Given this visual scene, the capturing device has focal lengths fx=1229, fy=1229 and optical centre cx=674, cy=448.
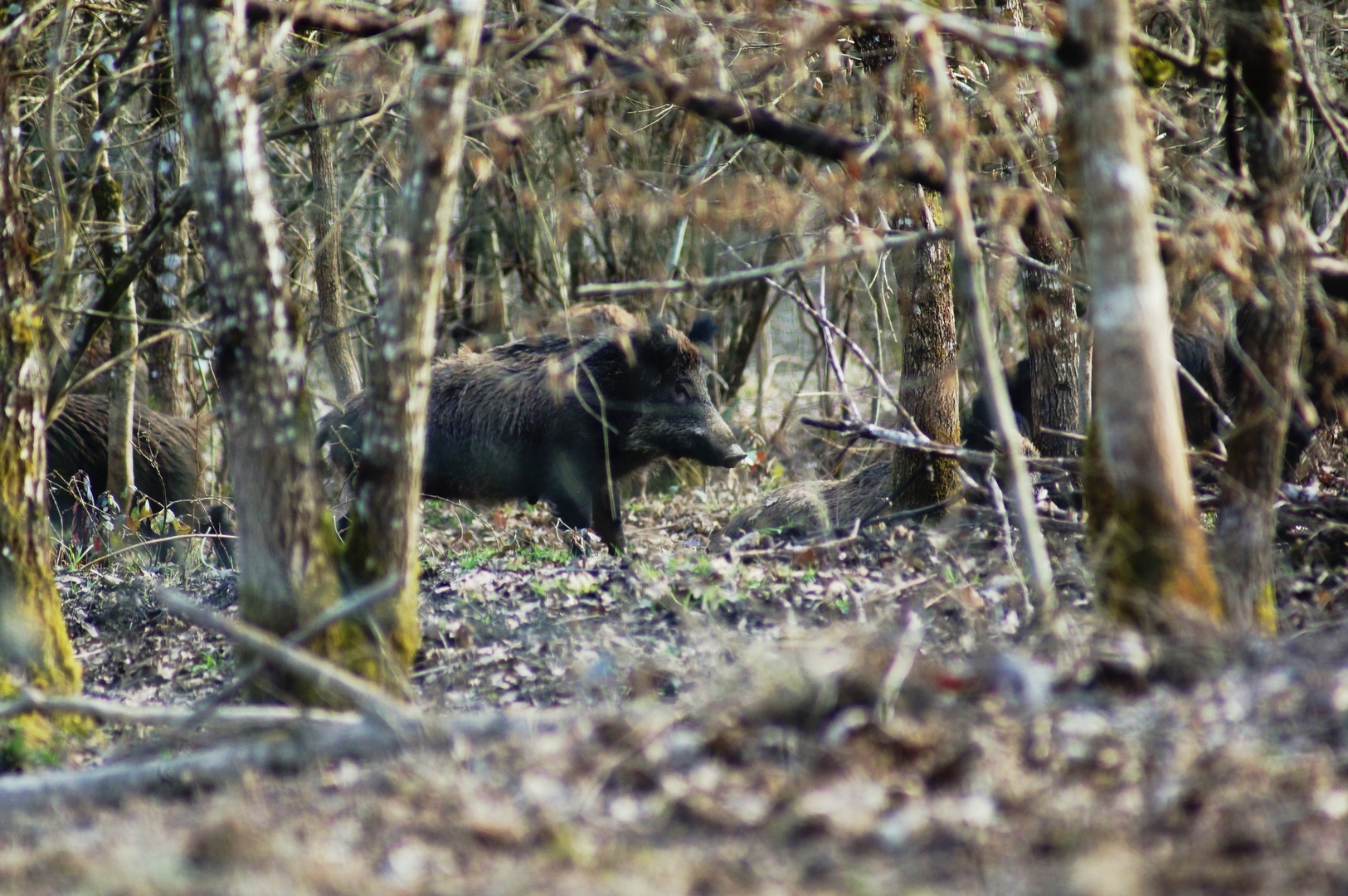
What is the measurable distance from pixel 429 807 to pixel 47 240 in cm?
1054

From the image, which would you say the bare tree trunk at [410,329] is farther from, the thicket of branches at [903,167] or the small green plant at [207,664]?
the small green plant at [207,664]

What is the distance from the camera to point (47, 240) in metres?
12.0

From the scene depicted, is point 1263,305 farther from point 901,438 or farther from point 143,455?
point 143,455

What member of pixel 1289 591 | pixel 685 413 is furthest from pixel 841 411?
pixel 1289 591

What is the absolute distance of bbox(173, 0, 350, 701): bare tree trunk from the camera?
4.69 m

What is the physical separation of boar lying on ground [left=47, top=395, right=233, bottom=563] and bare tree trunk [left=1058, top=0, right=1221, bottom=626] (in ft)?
28.7

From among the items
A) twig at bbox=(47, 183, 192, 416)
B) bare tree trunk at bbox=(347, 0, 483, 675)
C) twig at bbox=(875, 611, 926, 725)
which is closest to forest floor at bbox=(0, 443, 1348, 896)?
twig at bbox=(875, 611, 926, 725)

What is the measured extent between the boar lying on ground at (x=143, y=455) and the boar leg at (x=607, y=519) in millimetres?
3380

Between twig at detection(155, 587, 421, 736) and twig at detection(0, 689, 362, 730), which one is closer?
twig at detection(155, 587, 421, 736)

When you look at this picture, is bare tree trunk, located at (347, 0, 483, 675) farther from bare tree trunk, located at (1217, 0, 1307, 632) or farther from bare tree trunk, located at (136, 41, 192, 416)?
bare tree trunk, located at (136, 41, 192, 416)

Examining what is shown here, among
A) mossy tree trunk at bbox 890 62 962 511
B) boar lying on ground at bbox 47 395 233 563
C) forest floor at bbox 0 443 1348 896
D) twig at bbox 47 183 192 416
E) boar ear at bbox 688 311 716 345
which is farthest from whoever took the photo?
boar ear at bbox 688 311 716 345

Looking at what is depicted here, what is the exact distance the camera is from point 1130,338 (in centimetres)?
399

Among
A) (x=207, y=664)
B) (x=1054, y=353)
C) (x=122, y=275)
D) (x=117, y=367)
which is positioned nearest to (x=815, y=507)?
(x=1054, y=353)

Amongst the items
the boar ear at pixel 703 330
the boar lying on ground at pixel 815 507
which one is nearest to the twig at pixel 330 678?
the boar lying on ground at pixel 815 507
